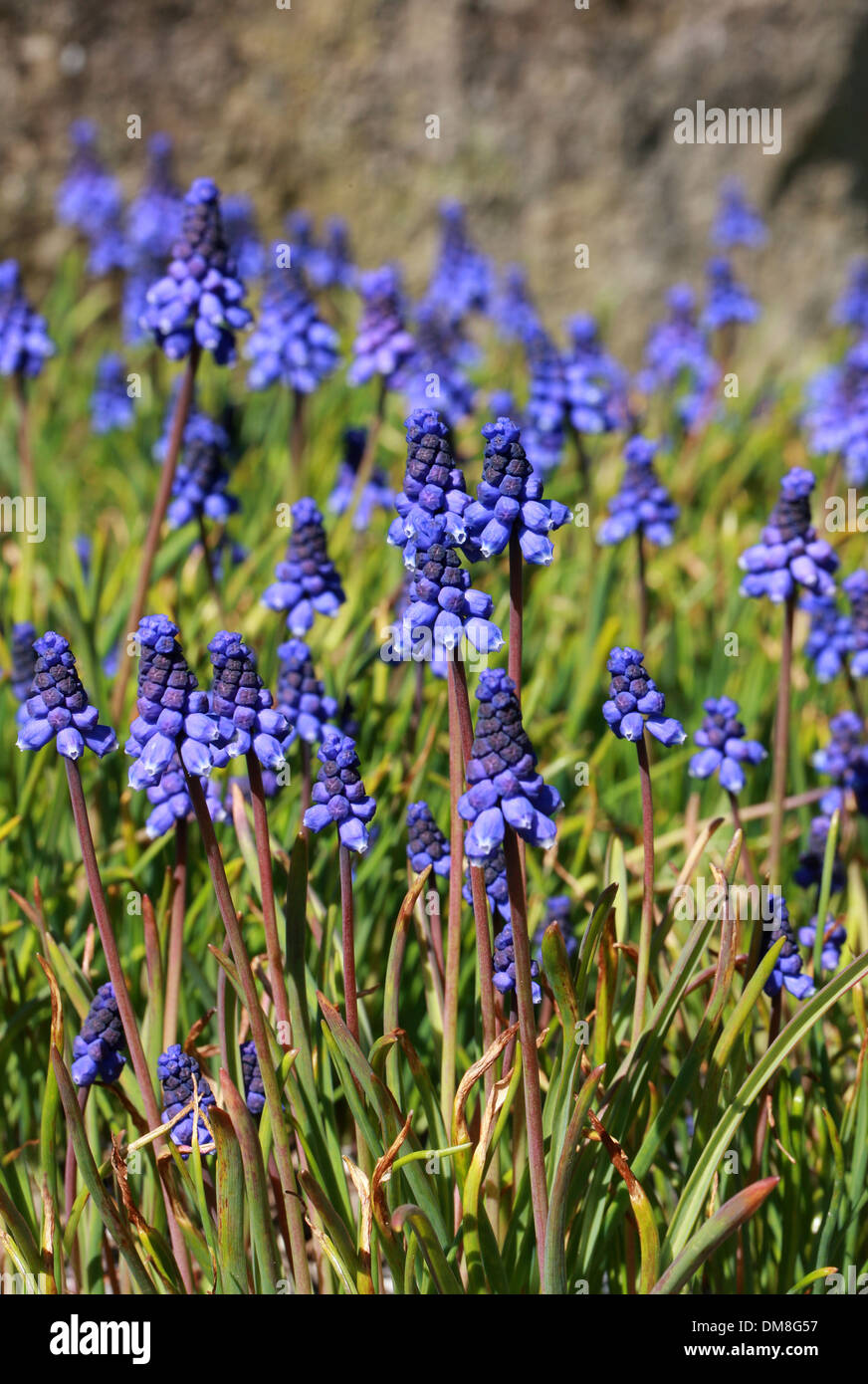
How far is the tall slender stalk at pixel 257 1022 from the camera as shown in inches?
95.3

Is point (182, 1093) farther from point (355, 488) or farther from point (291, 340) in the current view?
point (291, 340)

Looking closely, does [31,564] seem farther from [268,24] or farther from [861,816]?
[268,24]

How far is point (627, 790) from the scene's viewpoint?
14.4ft

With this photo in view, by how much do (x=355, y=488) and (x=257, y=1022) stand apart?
10.6ft

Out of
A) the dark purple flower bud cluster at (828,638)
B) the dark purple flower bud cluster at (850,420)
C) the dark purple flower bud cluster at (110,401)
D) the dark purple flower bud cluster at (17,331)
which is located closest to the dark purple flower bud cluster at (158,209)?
the dark purple flower bud cluster at (110,401)

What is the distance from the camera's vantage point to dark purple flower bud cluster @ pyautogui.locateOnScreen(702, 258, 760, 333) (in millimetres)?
7523

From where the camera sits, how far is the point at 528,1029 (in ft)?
7.79

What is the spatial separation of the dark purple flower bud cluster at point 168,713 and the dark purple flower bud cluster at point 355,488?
3026mm

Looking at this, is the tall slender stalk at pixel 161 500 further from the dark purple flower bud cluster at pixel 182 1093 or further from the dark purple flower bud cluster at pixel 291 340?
the dark purple flower bud cluster at pixel 182 1093

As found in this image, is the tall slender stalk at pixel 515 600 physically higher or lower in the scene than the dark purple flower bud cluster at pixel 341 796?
higher

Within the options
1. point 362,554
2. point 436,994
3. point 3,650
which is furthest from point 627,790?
point 3,650

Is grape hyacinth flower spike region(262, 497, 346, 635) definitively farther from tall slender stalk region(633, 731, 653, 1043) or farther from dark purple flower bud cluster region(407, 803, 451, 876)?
tall slender stalk region(633, 731, 653, 1043)

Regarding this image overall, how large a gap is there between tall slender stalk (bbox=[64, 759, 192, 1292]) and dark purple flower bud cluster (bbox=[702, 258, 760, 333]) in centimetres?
592

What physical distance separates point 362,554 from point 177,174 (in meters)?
4.92
